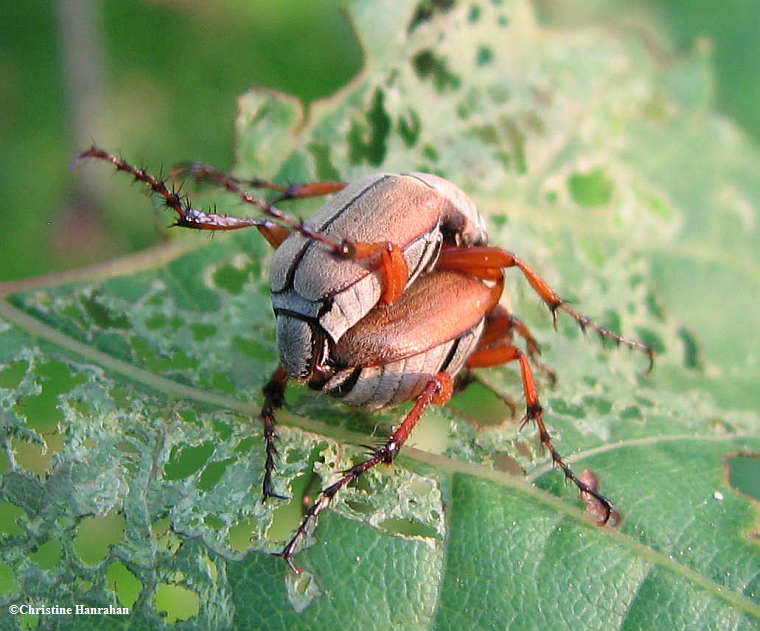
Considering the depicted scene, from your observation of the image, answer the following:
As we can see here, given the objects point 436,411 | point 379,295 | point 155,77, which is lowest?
point 155,77

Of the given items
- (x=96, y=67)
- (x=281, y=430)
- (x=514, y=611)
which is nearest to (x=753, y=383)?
(x=514, y=611)

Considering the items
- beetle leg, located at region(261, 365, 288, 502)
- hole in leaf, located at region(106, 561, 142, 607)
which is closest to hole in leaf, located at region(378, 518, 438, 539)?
beetle leg, located at region(261, 365, 288, 502)

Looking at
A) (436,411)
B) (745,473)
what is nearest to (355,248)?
(436,411)

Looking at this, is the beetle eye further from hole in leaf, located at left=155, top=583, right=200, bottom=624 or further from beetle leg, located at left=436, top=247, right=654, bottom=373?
hole in leaf, located at left=155, top=583, right=200, bottom=624

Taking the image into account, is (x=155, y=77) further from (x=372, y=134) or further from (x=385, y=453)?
(x=385, y=453)

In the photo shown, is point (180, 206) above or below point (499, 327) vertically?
above

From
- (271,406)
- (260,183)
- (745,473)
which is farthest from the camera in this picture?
(260,183)

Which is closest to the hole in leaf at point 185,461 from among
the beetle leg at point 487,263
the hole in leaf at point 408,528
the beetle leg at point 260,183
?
the hole in leaf at point 408,528
